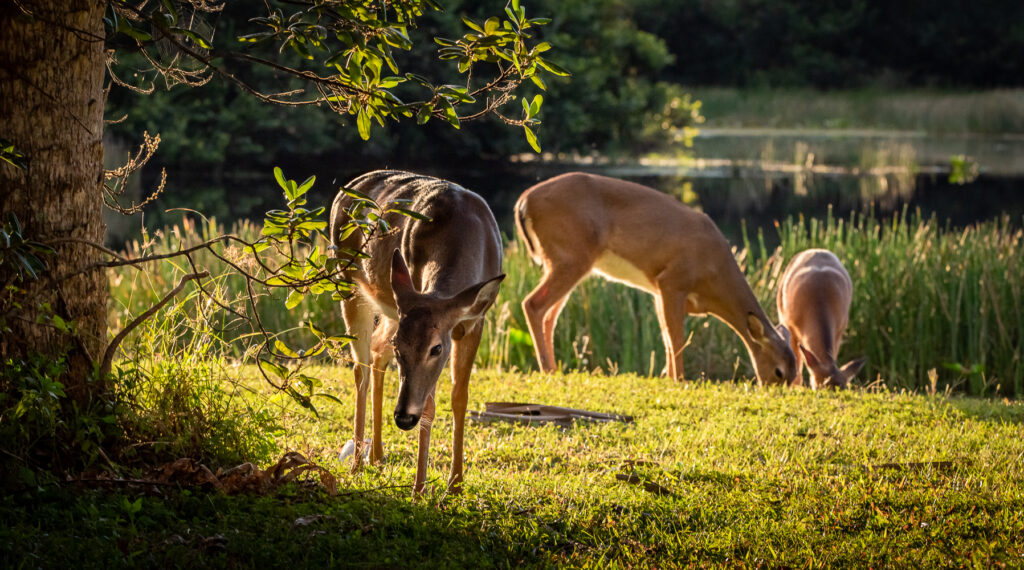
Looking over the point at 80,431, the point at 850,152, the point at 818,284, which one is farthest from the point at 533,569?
the point at 850,152

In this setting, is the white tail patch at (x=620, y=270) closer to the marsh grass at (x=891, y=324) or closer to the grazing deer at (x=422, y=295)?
the marsh grass at (x=891, y=324)

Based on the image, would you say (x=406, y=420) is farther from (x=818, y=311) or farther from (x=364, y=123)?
(x=818, y=311)

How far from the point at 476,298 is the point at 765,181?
29.4m

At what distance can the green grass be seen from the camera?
160 feet

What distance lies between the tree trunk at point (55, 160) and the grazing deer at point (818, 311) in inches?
249

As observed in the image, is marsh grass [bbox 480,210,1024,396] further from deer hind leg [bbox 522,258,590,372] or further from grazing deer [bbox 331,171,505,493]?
grazing deer [bbox 331,171,505,493]

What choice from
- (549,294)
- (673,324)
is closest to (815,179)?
(673,324)

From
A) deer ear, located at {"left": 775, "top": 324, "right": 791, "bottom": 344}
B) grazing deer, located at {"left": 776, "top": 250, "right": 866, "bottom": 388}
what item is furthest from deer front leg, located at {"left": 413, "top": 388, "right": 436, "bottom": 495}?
deer ear, located at {"left": 775, "top": 324, "right": 791, "bottom": 344}

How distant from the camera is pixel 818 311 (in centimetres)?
1015

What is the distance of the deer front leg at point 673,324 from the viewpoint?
32.2 ft

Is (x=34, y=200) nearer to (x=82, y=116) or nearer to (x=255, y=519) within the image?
(x=82, y=116)

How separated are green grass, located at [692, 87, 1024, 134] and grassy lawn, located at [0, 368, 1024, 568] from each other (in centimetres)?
4537

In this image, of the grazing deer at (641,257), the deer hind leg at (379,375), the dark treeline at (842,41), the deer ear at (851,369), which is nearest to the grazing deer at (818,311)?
the deer ear at (851,369)

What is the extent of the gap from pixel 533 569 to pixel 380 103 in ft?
6.08
